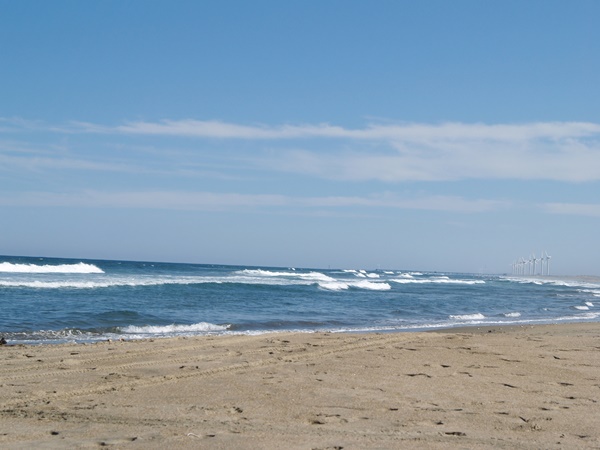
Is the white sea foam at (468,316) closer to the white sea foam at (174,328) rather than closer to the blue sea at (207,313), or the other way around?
the blue sea at (207,313)

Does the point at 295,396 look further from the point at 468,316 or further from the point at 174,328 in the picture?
the point at 468,316

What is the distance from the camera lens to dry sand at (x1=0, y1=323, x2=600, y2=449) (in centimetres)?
A: 531

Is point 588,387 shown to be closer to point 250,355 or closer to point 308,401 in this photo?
point 308,401

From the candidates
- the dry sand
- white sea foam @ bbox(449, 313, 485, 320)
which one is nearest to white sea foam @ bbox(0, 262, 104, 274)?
white sea foam @ bbox(449, 313, 485, 320)

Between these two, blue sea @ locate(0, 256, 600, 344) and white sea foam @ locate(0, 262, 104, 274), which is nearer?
blue sea @ locate(0, 256, 600, 344)

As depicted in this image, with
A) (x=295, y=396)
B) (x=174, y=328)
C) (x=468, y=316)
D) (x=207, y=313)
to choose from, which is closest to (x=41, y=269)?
(x=207, y=313)

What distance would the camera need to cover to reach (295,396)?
276 inches

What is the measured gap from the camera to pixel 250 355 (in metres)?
10.4

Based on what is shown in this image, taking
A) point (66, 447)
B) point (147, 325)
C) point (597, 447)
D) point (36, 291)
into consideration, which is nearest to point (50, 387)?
point (66, 447)

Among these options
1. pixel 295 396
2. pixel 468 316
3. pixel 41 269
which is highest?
pixel 295 396

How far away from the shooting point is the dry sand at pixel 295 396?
531 centimetres

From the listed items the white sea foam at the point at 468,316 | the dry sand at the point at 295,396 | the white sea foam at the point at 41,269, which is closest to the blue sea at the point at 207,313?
the white sea foam at the point at 468,316

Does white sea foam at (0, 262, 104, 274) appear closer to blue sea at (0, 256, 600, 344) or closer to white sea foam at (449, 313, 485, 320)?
blue sea at (0, 256, 600, 344)

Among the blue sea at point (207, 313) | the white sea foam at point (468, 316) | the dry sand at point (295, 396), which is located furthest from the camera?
the white sea foam at point (468, 316)
